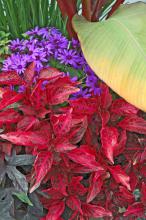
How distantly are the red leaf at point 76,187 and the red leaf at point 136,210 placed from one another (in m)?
0.14

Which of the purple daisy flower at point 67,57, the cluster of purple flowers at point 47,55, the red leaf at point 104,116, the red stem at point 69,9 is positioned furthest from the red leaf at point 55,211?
the red stem at point 69,9

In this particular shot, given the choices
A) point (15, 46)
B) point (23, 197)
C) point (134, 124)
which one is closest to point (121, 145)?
point (134, 124)

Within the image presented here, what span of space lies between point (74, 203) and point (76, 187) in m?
0.04

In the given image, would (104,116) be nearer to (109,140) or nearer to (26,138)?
(109,140)

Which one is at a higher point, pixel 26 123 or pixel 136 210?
pixel 26 123

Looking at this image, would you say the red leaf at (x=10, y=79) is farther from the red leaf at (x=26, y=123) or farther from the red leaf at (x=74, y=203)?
the red leaf at (x=74, y=203)

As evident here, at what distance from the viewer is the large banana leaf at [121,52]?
1.22 metres

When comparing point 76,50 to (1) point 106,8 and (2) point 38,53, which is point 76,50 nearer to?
(2) point 38,53

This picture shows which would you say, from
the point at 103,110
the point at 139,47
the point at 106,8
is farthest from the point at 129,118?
the point at 106,8

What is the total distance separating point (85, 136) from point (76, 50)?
49 centimetres

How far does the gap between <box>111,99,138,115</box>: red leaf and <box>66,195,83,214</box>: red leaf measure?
25 centimetres

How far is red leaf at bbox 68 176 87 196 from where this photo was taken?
123 cm

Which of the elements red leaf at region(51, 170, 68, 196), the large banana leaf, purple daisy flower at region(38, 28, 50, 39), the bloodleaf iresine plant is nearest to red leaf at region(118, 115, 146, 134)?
the bloodleaf iresine plant

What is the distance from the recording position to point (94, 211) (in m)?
1.25
